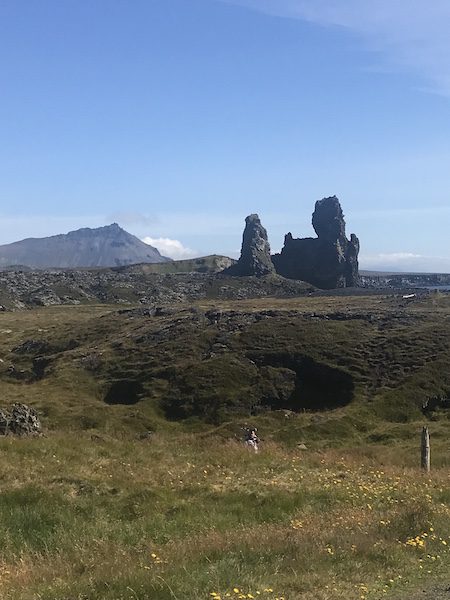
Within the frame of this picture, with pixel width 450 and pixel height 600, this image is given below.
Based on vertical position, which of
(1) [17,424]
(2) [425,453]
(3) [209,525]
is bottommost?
(2) [425,453]

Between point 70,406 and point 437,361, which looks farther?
point 437,361

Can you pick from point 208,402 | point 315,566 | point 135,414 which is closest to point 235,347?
point 208,402

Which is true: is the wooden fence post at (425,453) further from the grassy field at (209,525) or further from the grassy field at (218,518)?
the grassy field at (209,525)

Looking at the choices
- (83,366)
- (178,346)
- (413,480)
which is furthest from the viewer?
(178,346)

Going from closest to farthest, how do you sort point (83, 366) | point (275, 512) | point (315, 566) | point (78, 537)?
point (315, 566)
point (78, 537)
point (275, 512)
point (83, 366)

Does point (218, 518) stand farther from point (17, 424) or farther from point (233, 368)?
point (233, 368)

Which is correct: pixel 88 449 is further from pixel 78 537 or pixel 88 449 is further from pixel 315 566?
pixel 315 566

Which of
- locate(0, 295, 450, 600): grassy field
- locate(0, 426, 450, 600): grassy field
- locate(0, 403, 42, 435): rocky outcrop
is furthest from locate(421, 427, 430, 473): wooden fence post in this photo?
locate(0, 403, 42, 435): rocky outcrop

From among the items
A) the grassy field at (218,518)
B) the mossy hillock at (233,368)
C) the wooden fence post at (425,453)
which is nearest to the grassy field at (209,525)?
the grassy field at (218,518)

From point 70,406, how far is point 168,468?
40835 millimetres

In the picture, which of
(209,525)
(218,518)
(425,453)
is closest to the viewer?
(209,525)

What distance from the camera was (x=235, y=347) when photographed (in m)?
78.9

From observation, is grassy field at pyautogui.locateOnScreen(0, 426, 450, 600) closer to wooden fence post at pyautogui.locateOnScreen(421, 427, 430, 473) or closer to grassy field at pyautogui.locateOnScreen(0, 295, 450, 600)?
grassy field at pyautogui.locateOnScreen(0, 295, 450, 600)

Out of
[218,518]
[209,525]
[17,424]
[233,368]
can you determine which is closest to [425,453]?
[218,518]
